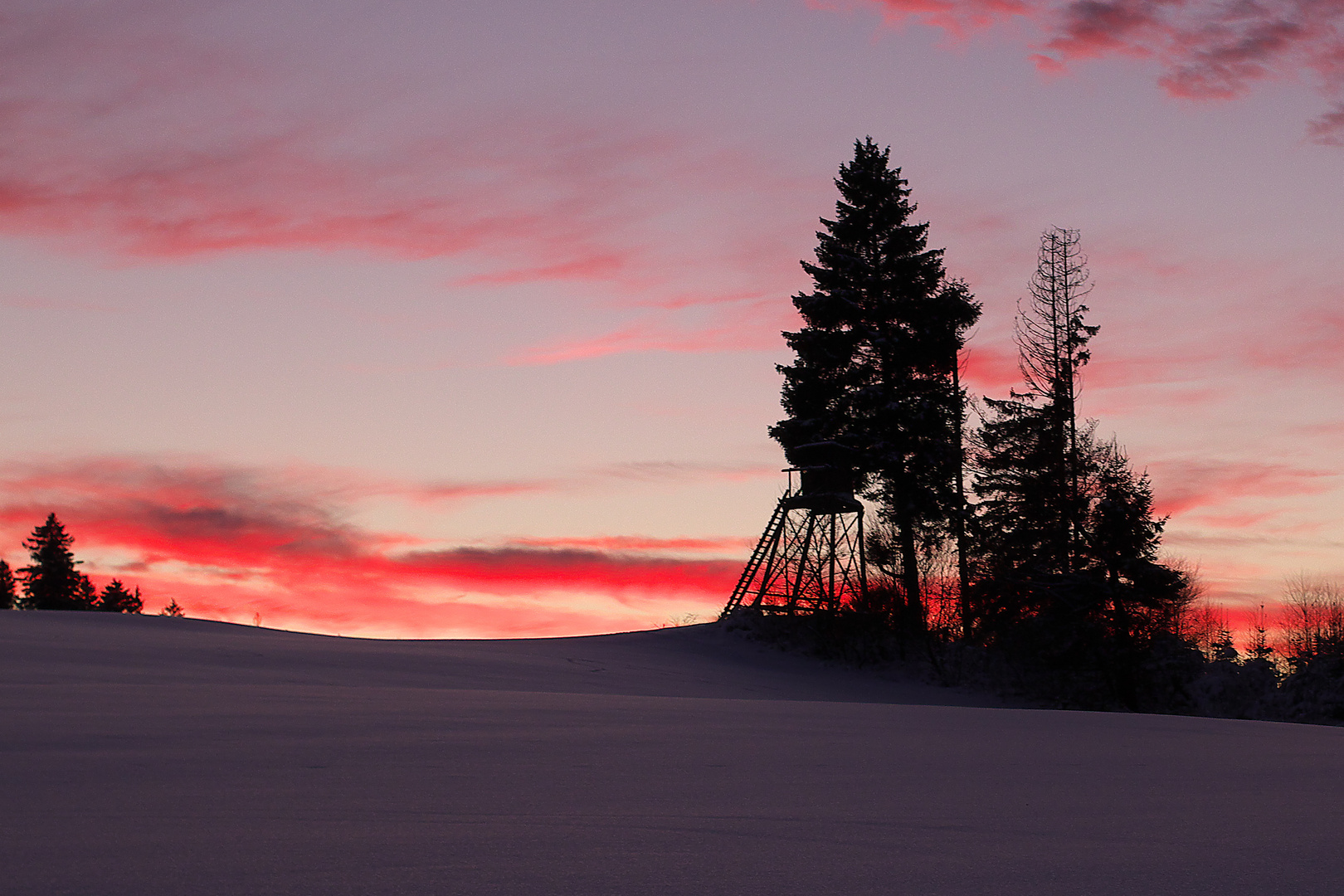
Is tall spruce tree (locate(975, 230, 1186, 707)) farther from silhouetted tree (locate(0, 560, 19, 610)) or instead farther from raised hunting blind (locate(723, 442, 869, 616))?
silhouetted tree (locate(0, 560, 19, 610))

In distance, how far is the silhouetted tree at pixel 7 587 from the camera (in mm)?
59938

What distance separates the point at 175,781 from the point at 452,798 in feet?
3.38

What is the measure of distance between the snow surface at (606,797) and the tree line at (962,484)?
17.1 m

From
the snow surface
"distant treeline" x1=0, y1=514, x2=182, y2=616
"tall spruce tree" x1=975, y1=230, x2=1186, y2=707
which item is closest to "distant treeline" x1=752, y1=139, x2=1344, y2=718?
"tall spruce tree" x1=975, y1=230, x2=1186, y2=707

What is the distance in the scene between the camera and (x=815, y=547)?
28344 millimetres

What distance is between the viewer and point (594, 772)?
4.50 meters

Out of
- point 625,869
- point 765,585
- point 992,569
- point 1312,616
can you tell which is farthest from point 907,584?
point 625,869

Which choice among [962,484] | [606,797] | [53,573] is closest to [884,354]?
[962,484]

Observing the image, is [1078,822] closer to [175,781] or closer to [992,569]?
[175,781]

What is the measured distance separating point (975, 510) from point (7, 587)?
57591 millimetres

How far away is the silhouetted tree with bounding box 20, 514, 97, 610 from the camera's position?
2036 inches

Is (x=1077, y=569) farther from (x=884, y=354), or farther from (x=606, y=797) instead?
(x=606, y=797)

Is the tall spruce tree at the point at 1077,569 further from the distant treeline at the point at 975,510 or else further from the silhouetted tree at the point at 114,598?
the silhouetted tree at the point at 114,598

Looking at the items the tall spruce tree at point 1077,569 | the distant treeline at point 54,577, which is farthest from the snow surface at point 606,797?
the distant treeline at point 54,577
